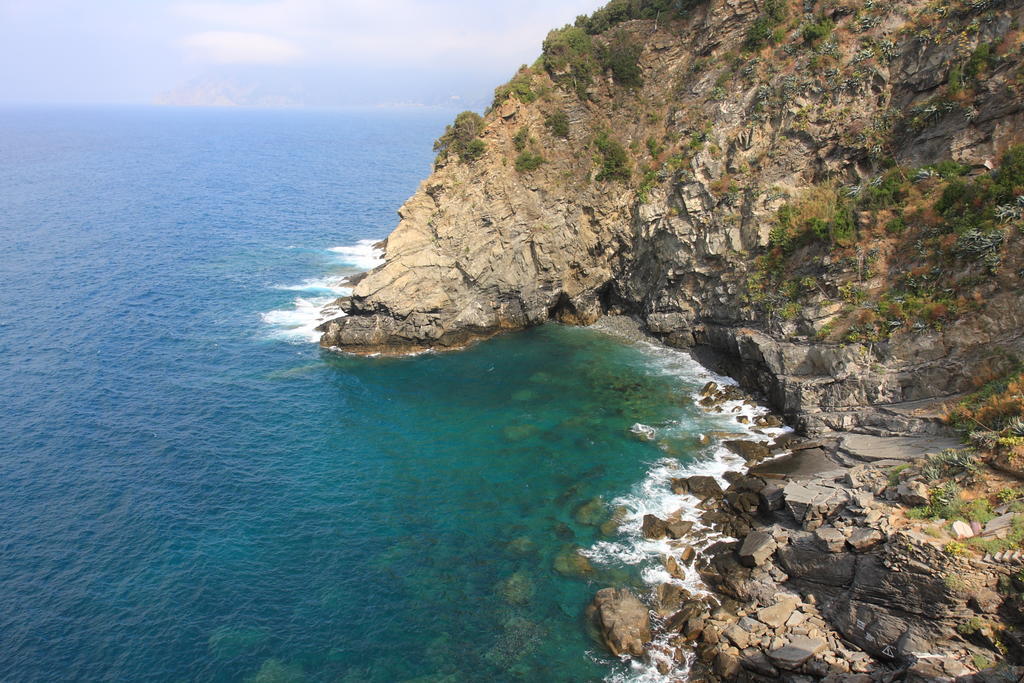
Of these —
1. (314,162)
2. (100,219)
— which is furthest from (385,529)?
(314,162)

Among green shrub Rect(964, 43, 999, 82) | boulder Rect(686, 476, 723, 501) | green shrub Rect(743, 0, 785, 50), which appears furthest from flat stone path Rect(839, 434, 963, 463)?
green shrub Rect(743, 0, 785, 50)

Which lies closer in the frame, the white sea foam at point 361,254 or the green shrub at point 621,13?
the green shrub at point 621,13

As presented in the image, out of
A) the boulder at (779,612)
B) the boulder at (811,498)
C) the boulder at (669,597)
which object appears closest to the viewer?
the boulder at (779,612)

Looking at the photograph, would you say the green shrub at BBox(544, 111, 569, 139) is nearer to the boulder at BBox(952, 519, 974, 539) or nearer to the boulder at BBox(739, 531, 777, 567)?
the boulder at BBox(739, 531, 777, 567)

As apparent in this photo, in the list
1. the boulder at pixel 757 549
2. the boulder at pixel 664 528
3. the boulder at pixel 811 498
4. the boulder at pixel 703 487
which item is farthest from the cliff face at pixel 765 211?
the boulder at pixel 664 528

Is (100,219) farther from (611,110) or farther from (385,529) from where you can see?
(385,529)

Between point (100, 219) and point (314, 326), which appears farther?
point (100, 219)

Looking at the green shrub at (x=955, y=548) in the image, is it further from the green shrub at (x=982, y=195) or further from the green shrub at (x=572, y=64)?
the green shrub at (x=572, y=64)
